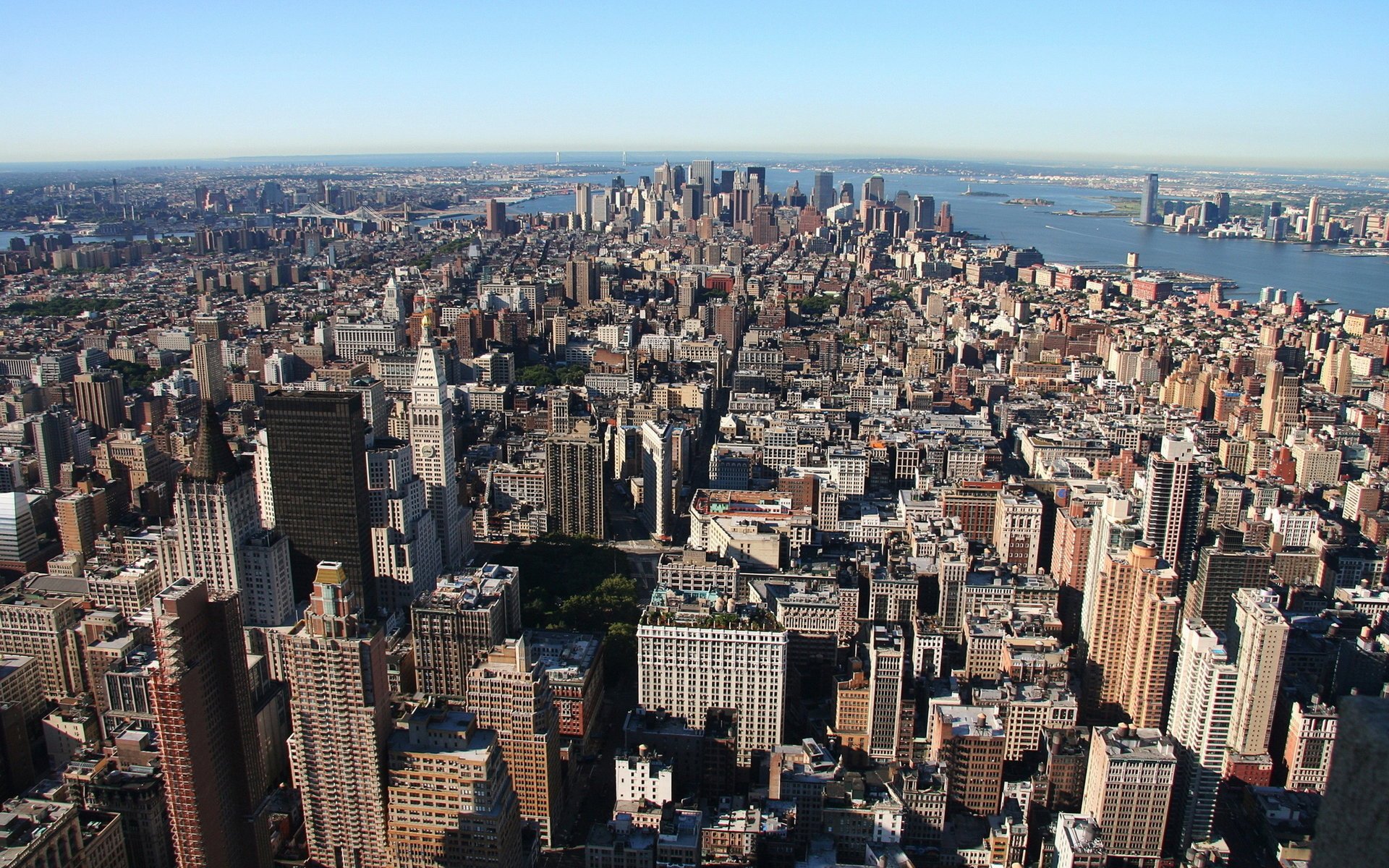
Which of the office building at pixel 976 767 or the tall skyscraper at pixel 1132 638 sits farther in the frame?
the tall skyscraper at pixel 1132 638

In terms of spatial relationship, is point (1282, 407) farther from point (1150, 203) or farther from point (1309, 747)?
point (1150, 203)

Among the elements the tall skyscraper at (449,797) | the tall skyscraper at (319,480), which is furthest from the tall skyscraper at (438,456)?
the tall skyscraper at (449,797)

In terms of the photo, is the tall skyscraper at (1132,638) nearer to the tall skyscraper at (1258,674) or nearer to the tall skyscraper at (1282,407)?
the tall skyscraper at (1258,674)

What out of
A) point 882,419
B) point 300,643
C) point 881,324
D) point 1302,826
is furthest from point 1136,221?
point 300,643

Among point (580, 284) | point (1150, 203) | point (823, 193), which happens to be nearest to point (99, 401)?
point (580, 284)

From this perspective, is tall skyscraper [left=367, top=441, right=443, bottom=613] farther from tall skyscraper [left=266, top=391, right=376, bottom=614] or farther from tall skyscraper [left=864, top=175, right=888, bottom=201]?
tall skyscraper [left=864, top=175, right=888, bottom=201]

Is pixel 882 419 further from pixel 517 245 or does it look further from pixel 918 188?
pixel 918 188

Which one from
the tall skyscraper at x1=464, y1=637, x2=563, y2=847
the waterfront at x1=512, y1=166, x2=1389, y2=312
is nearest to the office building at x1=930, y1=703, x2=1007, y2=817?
the tall skyscraper at x1=464, y1=637, x2=563, y2=847
